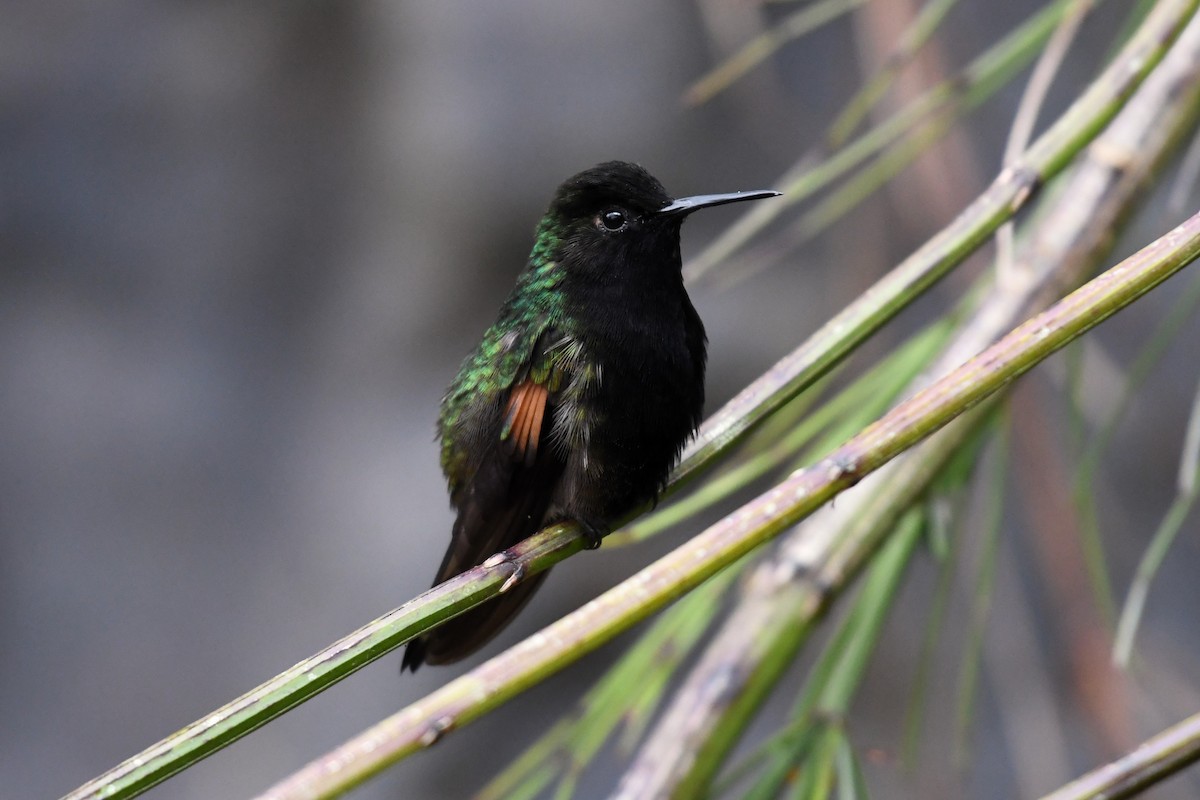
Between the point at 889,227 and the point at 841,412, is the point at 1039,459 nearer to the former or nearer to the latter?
the point at 841,412

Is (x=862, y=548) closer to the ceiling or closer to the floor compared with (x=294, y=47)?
closer to the floor

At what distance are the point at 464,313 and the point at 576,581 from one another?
103 cm

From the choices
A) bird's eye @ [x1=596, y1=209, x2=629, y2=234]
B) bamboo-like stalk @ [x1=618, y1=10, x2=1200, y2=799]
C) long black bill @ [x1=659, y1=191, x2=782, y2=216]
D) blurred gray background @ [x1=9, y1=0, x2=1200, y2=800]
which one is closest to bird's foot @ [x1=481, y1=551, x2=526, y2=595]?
bamboo-like stalk @ [x1=618, y1=10, x2=1200, y2=799]

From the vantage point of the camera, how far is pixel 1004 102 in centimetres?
392

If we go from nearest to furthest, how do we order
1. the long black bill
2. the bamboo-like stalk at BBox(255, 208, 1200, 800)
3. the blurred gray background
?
the bamboo-like stalk at BBox(255, 208, 1200, 800) → the long black bill → the blurred gray background

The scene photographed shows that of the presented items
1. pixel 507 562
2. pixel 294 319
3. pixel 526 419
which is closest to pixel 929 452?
pixel 526 419

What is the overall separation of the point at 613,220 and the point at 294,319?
2.36 metres

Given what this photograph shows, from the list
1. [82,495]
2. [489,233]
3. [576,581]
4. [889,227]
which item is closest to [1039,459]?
[889,227]

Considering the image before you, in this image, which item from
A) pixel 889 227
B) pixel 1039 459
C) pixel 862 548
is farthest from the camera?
pixel 889 227

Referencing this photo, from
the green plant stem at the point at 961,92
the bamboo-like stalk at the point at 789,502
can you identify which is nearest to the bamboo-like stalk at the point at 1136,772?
the bamboo-like stalk at the point at 789,502

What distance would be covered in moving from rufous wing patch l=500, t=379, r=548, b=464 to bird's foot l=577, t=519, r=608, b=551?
17cm

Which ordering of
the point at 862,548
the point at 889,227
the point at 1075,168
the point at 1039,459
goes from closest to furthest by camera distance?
the point at 862,548 < the point at 1075,168 < the point at 1039,459 < the point at 889,227

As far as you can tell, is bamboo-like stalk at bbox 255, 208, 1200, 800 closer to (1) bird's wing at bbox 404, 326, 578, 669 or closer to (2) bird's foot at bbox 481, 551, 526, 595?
(2) bird's foot at bbox 481, 551, 526, 595

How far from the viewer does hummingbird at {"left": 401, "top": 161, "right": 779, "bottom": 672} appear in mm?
1658
